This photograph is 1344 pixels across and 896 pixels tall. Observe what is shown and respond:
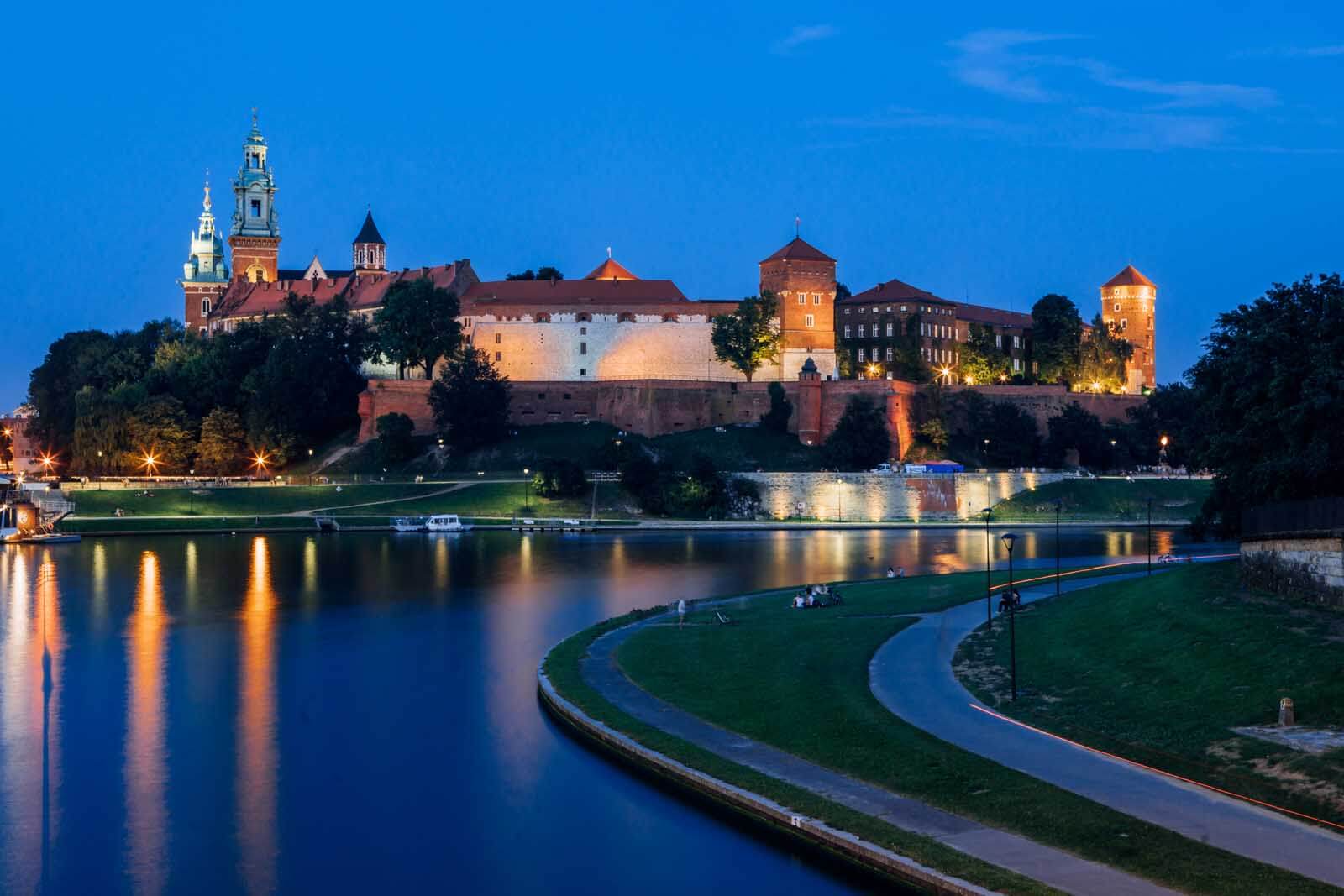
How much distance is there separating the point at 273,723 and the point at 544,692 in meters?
4.94

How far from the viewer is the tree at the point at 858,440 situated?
8694 cm

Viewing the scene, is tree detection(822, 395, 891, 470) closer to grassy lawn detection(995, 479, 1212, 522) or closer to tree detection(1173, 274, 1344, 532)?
grassy lawn detection(995, 479, 1212, 522)

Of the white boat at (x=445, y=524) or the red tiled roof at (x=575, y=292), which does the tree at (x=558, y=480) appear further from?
the red tiled roof at (x=575, y=292)

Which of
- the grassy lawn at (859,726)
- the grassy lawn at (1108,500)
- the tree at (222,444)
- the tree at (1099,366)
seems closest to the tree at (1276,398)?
the grassy lawn at (859,726)

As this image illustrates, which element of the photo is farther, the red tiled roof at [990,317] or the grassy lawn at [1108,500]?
the red tiled roof at [990,317]

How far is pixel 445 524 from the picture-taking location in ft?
252

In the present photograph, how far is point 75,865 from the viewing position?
18.9 metres

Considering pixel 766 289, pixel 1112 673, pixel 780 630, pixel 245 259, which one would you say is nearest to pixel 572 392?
pixel 766 289

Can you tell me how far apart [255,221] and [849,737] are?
391 ft

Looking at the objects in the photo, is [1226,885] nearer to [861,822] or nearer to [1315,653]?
[861,822]

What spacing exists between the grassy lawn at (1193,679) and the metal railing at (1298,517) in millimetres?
1288

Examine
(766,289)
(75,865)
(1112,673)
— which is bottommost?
(75,865)

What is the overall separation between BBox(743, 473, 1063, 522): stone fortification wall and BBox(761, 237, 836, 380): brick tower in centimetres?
1428

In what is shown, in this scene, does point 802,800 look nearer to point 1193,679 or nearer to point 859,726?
point 859,726
